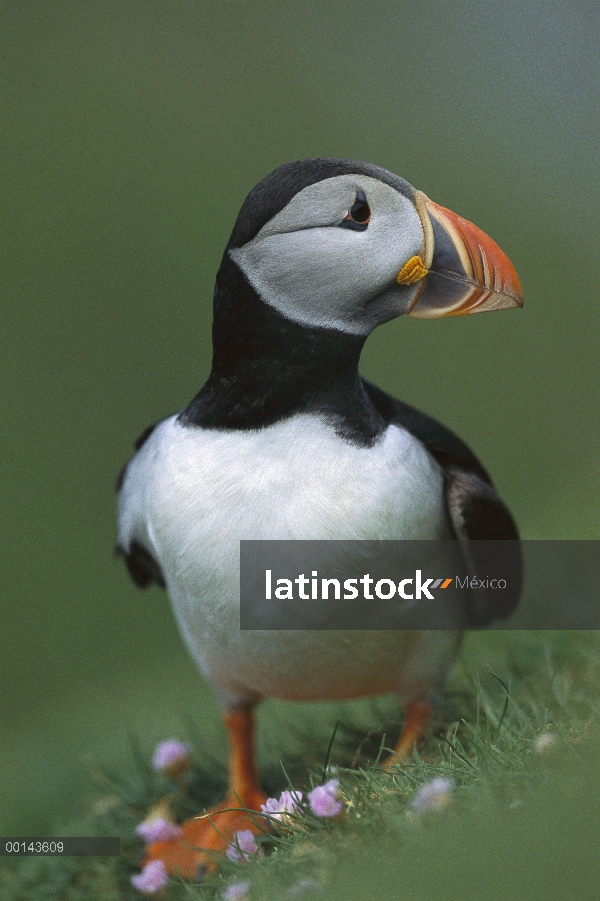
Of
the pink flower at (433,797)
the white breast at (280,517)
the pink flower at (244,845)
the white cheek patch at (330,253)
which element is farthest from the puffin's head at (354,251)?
the pink flower at (244,845)

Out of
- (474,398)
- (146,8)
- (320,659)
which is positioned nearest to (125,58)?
(146,8)

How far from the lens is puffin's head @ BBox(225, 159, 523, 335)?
76.4 inches

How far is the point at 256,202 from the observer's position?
1.96 m

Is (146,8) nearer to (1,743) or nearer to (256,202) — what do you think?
(256,202)

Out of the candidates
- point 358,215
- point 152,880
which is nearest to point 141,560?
point 152,880

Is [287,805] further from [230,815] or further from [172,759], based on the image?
[172,759]

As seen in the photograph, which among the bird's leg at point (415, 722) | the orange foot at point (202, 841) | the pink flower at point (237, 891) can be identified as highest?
the pink flower at point (237, 891)

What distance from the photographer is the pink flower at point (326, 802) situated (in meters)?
1.77

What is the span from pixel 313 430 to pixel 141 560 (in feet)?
2.88

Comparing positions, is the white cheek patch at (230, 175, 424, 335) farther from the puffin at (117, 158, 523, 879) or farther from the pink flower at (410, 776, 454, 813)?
the pink flower at (410, 776, 454, 813)

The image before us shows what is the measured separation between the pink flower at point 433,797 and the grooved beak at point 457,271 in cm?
99

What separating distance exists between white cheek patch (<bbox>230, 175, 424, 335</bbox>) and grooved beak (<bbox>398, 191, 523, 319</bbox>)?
0.16 feet

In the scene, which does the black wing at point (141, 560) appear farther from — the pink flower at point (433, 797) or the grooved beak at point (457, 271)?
the pink flower at point (433, 797)

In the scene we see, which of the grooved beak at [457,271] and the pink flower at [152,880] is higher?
the grooved beak at [457,271]
